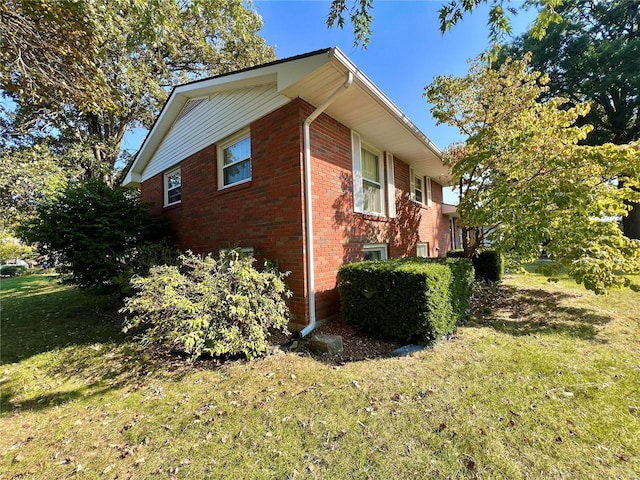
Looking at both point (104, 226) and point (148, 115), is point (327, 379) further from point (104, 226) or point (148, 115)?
point (148, 115)

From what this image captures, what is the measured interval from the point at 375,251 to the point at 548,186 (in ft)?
12.7

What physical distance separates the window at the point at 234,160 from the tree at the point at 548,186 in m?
5.02

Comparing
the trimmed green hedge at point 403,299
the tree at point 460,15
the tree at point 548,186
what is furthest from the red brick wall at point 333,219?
the tree at point 548,186

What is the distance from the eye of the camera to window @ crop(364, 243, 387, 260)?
711 centimetres

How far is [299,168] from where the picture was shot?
515 centimetres

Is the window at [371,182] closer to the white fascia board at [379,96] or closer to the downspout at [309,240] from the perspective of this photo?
the white fascia board at [379,96]

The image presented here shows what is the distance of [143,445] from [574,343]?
5993 millimetres

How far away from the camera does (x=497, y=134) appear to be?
6.21 m

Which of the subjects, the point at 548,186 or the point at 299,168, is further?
the point at 548,186

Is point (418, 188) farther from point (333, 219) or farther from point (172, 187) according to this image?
point (172, 187)

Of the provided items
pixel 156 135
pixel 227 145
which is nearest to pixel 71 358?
pixel 227 145

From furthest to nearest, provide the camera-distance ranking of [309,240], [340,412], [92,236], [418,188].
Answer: [418,188] < [92,236] < [309,240] < [340,412]

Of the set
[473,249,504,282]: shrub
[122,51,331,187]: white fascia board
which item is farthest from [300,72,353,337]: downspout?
[473,249,504,282]: shrub

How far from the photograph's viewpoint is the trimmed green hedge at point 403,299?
14.2 feet
